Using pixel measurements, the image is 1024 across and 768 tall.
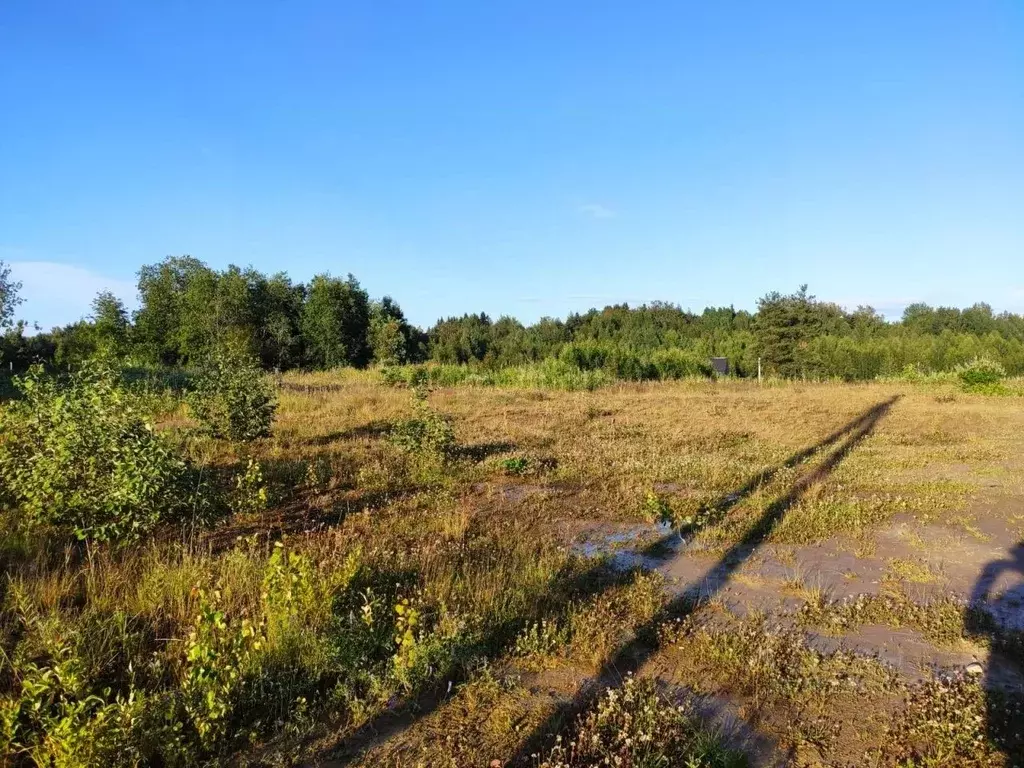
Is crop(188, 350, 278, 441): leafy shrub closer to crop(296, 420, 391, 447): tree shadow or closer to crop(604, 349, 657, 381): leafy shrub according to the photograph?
crop(296, 420, 391, 447): tree shadow

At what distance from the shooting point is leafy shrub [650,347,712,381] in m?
38.8

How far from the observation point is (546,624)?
421 cm

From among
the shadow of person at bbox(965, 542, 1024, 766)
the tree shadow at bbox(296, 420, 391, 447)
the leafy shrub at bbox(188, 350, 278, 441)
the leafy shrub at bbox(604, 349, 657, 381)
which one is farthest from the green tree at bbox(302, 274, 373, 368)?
the shadow of person at bbox(965, 542, 1024, 766)

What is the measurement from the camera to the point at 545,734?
317 cm

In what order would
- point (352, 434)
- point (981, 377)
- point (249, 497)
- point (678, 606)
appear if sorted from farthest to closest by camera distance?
point (981, 377) < point (352, 434) < point (249, 497) < point (678, 606)

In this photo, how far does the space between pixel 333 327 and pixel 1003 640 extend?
127 ft

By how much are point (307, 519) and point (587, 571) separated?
→ 317cm

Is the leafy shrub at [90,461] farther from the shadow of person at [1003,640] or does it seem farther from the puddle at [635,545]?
the shadow of person at [1003,640]

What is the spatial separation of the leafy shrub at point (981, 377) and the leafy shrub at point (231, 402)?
2826cm

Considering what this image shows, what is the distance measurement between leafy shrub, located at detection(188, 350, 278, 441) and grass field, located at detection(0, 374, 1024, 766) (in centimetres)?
118

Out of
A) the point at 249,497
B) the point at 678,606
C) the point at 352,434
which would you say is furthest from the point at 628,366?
the point at 678,606

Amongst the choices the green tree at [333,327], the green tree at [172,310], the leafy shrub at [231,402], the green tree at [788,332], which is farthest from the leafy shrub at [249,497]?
the green tree at [788,332]

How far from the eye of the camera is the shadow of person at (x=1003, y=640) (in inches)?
130

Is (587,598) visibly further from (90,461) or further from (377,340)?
(377,340)
